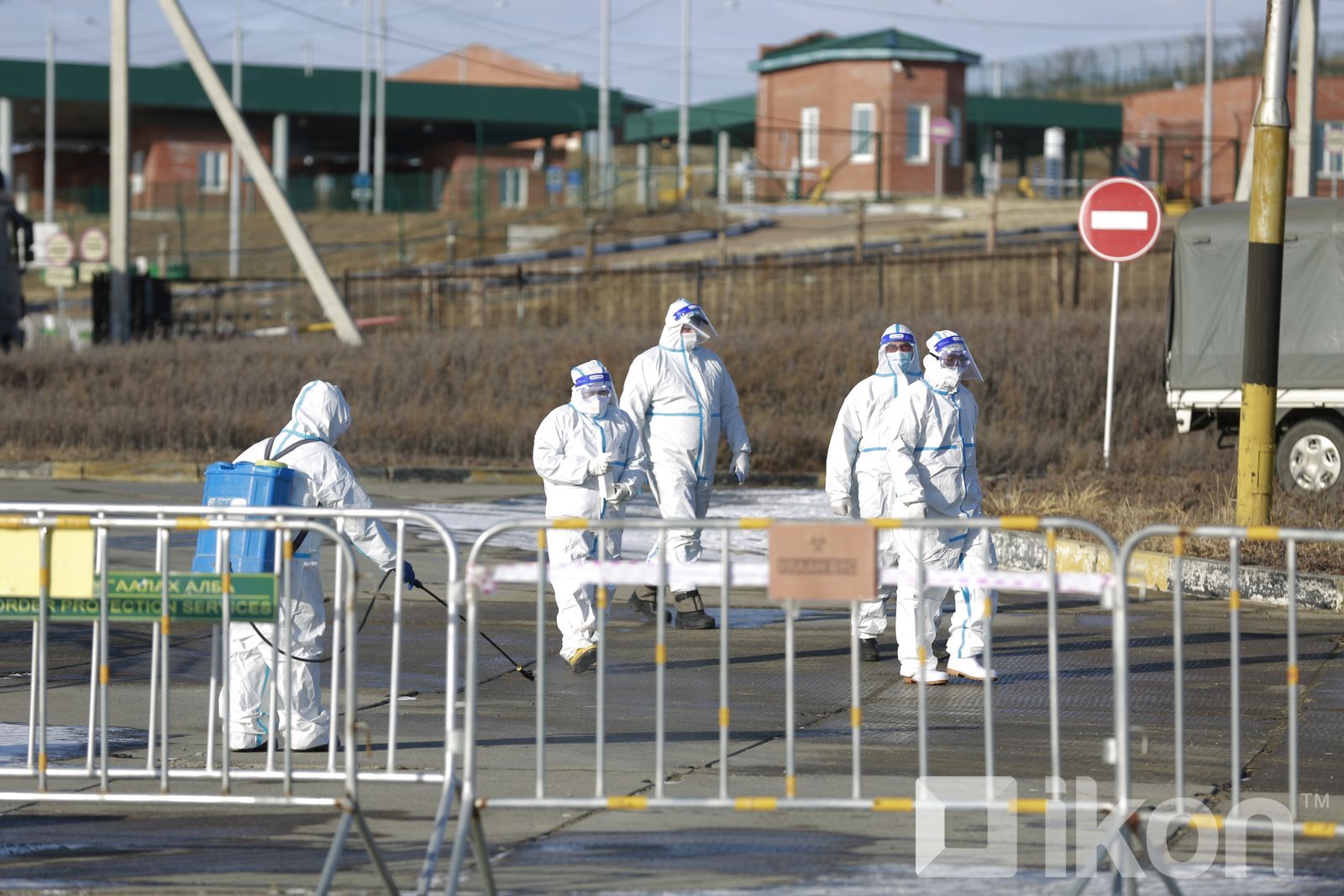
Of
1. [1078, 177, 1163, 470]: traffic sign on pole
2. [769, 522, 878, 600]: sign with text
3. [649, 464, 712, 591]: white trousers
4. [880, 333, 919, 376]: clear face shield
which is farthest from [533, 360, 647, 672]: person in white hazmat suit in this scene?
[1078, 177, 1163, 470]: traffic sign on pole

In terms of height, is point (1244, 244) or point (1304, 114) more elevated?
point (1304, 114)

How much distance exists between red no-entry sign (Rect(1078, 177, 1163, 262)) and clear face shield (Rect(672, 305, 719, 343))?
5214mm

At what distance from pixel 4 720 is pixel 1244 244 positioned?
1239 cm

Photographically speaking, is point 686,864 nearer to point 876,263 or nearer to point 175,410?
point 175,410

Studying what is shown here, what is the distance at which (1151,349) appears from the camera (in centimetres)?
2052

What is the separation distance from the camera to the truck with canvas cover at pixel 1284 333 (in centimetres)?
1491

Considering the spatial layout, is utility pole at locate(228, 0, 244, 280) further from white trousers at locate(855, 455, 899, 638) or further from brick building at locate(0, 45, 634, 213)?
white trousers at locate(855, 455, 899, 638)

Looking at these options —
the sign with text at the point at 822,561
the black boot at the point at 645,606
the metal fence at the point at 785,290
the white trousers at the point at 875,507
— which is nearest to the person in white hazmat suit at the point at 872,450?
the white trousers at the point at 875,507

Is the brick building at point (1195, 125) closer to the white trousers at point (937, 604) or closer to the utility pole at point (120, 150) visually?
the utility pole at point (120, 150)

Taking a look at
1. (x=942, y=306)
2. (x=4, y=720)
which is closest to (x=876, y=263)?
(x=942, y=306)

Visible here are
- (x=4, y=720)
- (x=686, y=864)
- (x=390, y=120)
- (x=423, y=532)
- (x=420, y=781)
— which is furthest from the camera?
(x=390, y=120)

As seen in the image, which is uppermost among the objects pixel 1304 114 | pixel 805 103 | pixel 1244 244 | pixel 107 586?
pixel 805 103

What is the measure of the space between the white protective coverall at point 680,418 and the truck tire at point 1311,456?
6105 mm

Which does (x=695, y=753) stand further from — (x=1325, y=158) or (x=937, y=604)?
(x=1325, y=158)
